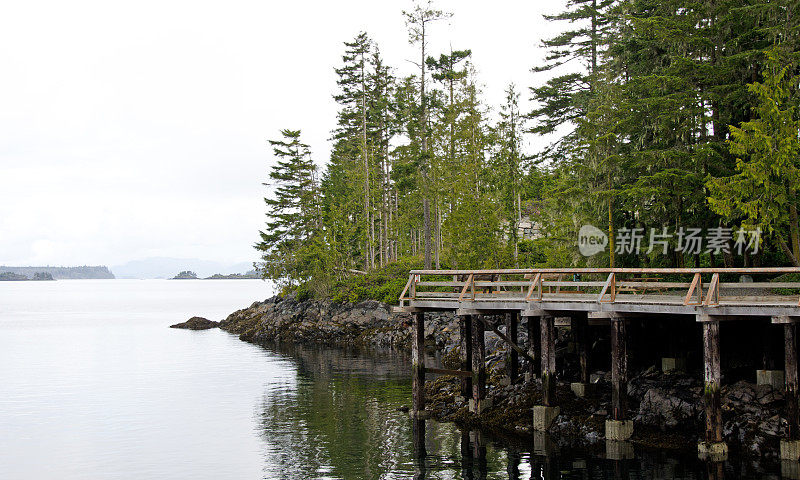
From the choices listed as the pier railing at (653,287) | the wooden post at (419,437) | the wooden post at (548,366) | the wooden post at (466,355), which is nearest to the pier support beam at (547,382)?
the wooden post at (548,366)

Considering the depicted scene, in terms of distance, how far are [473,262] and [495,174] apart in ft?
27.2

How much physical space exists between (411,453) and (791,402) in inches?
434

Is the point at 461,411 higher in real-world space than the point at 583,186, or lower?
lower

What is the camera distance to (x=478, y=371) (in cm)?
2516

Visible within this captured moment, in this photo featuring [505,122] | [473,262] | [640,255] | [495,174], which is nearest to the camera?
[640,255]

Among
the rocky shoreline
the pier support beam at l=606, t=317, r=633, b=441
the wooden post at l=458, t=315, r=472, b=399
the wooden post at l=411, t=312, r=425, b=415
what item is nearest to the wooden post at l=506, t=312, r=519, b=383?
the rocky shoreline

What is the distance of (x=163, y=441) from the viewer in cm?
2570

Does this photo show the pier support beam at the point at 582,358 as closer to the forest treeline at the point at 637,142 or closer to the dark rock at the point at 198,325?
the forest treeline at the point at 637,142

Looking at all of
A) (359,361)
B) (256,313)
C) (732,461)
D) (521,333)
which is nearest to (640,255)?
(521,333)

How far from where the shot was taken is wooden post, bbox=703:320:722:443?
18.5m

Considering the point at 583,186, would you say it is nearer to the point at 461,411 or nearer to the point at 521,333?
the point at 521,333

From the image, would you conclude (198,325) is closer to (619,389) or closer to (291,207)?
(291,207)

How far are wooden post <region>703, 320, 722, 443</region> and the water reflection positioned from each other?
0.87m

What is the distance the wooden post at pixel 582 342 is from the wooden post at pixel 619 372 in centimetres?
358
